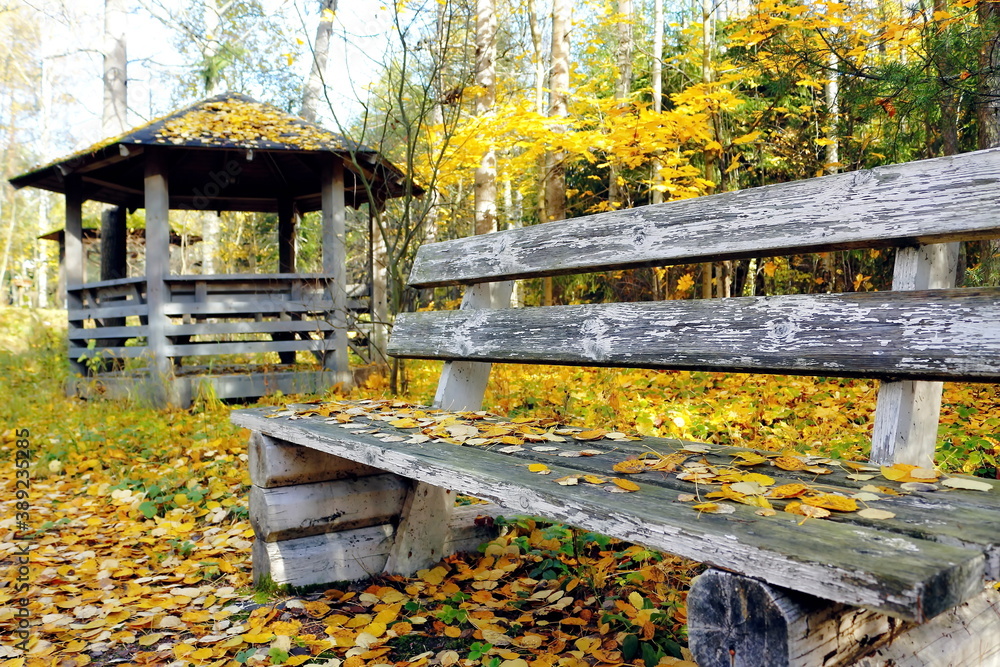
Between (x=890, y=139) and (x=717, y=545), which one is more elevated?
(x=890, y=139)

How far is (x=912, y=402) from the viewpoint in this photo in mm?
1494

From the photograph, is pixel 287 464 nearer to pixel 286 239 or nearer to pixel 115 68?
pixel 286 239

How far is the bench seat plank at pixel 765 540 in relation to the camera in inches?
32.8

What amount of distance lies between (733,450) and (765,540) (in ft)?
2.37

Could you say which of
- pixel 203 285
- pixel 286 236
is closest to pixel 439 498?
pixel 203 285

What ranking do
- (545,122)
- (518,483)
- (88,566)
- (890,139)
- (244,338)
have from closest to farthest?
1. (518,483)
2. (88,566)
3. (545,122)
4. (890,139)
5. (244,338)

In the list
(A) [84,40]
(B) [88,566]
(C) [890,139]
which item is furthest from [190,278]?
(A) [84,40]

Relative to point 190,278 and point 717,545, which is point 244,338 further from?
point 717,545

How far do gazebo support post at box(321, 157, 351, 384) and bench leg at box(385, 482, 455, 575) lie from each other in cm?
483

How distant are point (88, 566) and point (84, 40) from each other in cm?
1888

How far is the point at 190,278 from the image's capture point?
7.07 meters

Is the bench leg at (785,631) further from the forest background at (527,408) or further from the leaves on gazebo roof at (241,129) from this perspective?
the leaves on gazebo roof at (241,129)

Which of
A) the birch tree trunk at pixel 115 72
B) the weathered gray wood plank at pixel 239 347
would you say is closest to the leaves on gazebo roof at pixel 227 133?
the weathered gray wood plank at pixel 239 347

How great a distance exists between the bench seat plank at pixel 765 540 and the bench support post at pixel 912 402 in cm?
28
